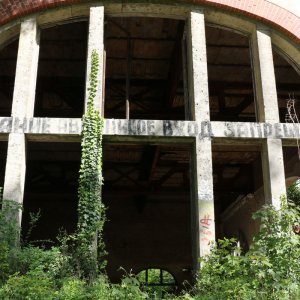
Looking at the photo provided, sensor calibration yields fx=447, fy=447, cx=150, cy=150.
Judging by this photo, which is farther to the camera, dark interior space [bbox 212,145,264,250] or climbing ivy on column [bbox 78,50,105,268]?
dark interior space [bbox 212,145,264,250]

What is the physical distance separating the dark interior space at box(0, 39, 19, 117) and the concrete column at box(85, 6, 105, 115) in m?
3.33

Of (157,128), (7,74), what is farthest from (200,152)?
(7,74)

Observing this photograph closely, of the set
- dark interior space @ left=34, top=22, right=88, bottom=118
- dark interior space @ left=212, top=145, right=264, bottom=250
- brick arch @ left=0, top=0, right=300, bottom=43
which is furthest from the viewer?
dark interior space @ left=212, top=145, right=264, bottom=250

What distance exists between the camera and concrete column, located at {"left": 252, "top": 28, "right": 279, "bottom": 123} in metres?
8.47

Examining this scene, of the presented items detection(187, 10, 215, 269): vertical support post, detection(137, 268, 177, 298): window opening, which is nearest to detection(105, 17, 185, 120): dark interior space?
detection(187, 10, 215, 269): vertical support post

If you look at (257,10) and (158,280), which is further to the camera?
(158,280)

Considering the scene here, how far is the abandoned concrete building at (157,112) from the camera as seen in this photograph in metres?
8.12

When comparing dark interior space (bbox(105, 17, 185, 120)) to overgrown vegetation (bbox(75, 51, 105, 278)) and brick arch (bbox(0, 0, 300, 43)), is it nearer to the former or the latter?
brick arch (bbox(0, 0, 300, 43))

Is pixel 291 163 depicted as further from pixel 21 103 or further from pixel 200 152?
pixel 21 103

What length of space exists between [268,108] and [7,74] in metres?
7.97

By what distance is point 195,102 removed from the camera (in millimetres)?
8312

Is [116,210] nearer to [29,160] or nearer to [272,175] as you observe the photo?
[29,160]

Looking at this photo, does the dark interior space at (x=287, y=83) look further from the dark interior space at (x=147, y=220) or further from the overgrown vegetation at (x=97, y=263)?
the overgrown vegetation at (x=97, y=263)

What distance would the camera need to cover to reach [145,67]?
1291 centimetres
